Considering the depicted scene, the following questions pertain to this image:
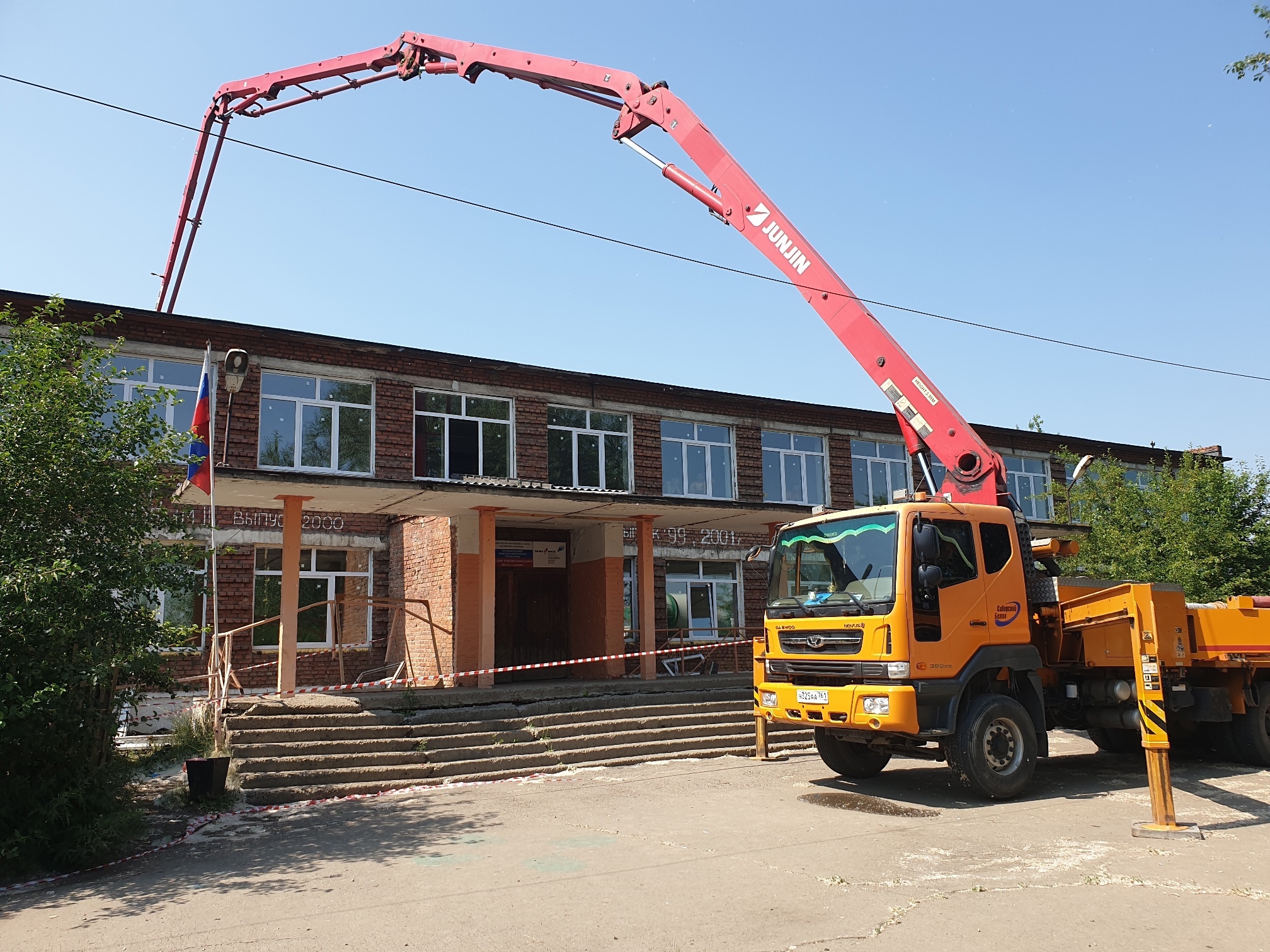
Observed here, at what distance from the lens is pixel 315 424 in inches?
691

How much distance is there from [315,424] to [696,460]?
8.62 m

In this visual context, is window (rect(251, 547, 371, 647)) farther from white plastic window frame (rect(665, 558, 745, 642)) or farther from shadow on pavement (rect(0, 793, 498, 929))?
shadow on pavement (rect(0, 793, 498, 929))

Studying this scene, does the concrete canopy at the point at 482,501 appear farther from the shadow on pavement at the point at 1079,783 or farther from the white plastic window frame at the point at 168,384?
the shadow on pavement at the point at 1079,783

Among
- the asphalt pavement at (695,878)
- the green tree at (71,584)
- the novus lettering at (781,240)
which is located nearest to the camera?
the asphalt pavement at (695,878)

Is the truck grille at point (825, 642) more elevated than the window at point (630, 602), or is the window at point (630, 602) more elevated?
the window at point (630, 602)

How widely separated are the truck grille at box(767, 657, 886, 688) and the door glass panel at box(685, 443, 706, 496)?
469 inches

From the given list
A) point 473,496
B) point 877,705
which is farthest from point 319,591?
point 877,705

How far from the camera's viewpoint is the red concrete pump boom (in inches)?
403

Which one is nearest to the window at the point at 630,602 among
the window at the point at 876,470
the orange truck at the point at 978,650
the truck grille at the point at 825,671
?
the window at the point at 876,470

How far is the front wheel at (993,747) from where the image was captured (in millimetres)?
8438

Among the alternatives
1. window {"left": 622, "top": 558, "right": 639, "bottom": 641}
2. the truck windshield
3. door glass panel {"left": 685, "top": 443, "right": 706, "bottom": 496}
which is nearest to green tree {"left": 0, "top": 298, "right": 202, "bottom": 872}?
the truck windshield

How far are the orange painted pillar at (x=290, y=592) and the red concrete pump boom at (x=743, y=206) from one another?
5.32m

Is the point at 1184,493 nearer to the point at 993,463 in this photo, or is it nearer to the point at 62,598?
the point at 993,463

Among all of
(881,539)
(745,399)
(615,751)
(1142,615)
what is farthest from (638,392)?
(1142,615)
